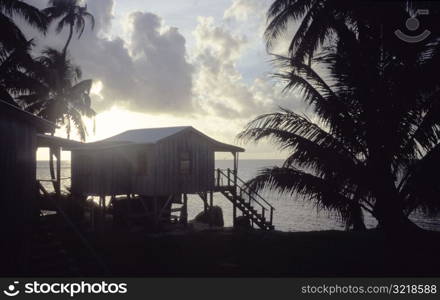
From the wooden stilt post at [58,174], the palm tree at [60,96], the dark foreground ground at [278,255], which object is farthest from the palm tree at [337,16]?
the palm tree at [60,96]

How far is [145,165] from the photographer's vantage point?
24203 millimetres

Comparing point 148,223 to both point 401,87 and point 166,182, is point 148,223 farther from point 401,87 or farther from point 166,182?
point 401,87

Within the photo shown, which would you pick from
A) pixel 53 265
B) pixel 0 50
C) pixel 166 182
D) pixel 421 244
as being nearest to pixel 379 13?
pixel 421 244

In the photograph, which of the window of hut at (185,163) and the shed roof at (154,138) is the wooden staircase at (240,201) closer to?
the shed roof at (154,138)

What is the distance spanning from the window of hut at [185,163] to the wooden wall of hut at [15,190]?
12786 mm

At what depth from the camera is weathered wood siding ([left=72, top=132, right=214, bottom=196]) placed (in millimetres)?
24031

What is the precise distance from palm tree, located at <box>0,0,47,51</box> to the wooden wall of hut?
7.87 meters

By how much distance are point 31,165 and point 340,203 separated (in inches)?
402

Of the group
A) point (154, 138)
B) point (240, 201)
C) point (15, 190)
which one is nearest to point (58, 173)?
point (15, 190)

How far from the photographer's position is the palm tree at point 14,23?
17969 mm

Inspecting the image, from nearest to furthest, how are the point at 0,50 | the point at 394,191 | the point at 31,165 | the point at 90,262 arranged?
the point at 394,191 → the point at 31,165 → the point at 90,262 → the point at 0,50

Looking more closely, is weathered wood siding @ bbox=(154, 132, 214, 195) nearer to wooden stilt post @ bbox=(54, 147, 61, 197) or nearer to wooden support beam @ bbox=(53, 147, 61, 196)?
wooden support beam @ bbox=(53, 147, 61, 196)

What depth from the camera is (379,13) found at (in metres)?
11.3

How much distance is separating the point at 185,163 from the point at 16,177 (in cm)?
1422
